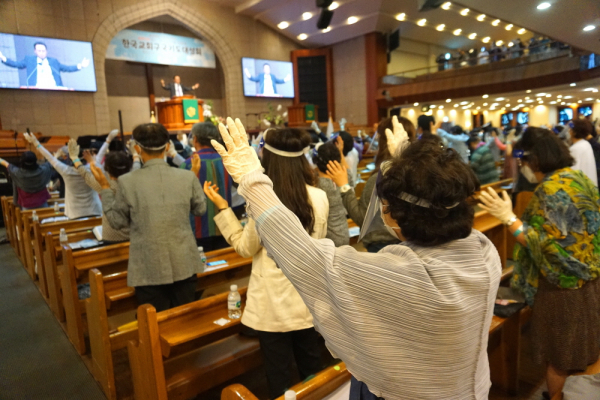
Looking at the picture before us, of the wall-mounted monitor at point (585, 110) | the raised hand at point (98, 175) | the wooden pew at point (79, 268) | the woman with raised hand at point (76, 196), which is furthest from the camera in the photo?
the wall-mounted monitor at point (585, 110)

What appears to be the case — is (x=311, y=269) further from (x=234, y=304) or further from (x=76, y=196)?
(x=76, y=196)

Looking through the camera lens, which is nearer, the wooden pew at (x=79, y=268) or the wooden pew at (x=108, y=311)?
the wooden pew at (x=108, y=311)

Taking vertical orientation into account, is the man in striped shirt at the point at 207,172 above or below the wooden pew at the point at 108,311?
above

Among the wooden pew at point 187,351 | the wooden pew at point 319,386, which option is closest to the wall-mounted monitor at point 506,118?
the wooden pew at point 187,351

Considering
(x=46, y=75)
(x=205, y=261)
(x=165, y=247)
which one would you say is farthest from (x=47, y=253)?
→ (x=46, y=75)

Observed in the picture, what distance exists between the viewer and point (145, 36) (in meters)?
12.4

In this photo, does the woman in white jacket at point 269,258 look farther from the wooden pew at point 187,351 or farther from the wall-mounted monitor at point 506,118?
the wall-mounted monitor at point 506,118

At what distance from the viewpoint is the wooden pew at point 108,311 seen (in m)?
2.18

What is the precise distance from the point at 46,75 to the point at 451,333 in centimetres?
1173

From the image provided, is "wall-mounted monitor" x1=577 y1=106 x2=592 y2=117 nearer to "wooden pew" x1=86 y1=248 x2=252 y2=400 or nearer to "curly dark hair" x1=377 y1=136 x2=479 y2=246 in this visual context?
"wooden pew" x1=86 y1=248 x2=252 y2=400

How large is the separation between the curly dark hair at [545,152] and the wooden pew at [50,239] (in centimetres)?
329

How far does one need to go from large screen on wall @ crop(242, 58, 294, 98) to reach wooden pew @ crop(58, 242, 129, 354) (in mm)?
11563

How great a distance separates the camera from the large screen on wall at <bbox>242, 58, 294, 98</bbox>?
45.2 ft

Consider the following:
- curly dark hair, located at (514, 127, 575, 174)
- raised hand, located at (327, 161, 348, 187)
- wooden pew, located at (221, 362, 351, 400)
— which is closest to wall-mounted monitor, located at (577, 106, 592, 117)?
curly dark hair, located at (514, 127, 575, 174)
